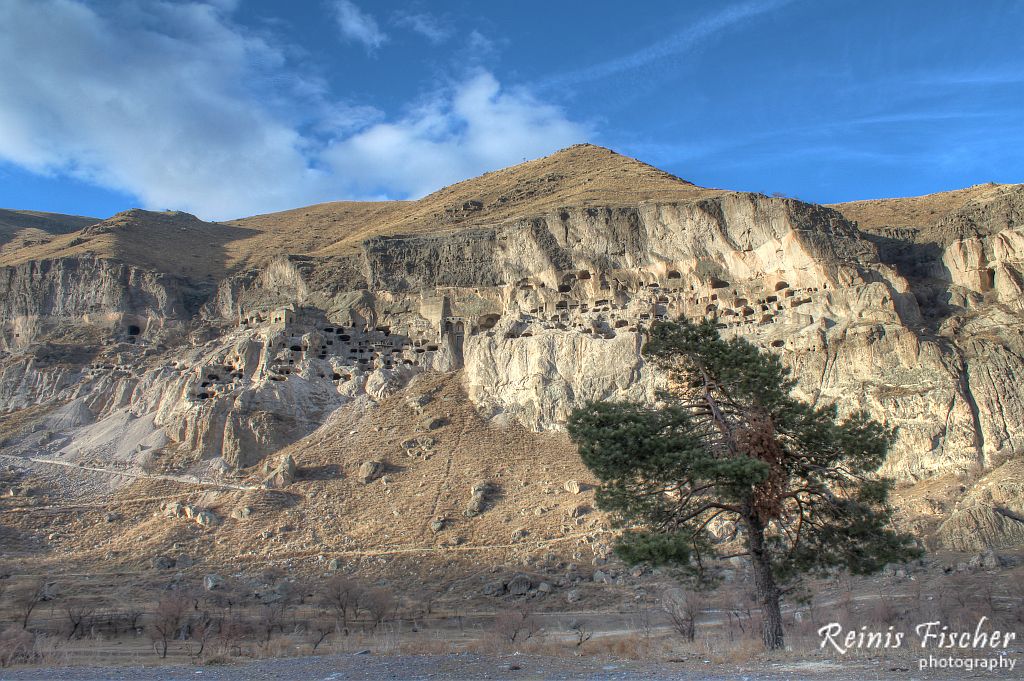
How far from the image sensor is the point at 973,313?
36.2 metres

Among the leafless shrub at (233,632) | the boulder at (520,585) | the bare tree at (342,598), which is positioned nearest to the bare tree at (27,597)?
the leafless shrub at (233,632)

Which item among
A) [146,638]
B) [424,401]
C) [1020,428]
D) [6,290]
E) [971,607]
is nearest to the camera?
[971,607]

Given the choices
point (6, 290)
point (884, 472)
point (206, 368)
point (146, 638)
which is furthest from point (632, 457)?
point (6, 290)

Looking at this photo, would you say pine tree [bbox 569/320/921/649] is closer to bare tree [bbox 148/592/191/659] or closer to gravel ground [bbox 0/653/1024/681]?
gravel ground [bbox 0/653/1024/681]

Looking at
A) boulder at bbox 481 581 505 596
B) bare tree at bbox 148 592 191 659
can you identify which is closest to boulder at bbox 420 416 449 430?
boulder at bbox 481 581 505 596

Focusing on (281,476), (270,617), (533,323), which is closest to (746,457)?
(270,617)

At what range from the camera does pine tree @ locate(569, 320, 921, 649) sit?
14.2 meters

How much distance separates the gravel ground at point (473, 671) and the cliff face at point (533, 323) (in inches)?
689

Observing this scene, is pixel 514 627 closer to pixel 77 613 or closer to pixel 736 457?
pixel 736 457

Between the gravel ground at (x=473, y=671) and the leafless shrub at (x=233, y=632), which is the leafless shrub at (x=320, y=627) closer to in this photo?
the leafless shrub at (x=233, y=632)

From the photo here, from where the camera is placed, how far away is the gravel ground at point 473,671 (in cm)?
1169

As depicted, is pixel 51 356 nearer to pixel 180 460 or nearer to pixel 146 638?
pixel 180 460

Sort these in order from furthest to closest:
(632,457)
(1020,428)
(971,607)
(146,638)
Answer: (1020,428) → (146,638) → (971,607) → (632,457)

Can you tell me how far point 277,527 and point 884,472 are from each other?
84.0 ft
